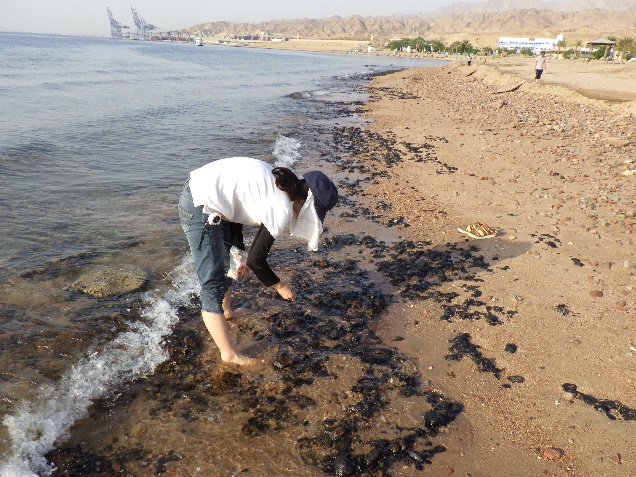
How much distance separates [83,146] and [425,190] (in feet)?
33.8

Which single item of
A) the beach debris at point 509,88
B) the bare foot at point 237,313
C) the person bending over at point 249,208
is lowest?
the beach debris at point 509,88

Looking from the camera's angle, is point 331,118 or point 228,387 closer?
point 228,387

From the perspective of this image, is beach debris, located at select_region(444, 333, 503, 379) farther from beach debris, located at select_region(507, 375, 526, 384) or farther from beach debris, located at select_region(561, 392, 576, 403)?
beach debris, located at select_region(561, 392, 576, 403)

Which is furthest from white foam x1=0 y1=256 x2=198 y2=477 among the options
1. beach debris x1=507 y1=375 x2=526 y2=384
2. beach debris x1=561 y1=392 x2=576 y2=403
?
beach debris x1=561 y1=392 x2=576 y2=403

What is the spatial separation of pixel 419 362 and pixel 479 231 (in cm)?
329

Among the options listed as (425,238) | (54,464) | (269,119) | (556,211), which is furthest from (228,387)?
(269,119)

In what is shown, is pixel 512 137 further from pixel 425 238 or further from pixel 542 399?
pixel 542 399

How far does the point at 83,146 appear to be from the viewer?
12992 millimetres

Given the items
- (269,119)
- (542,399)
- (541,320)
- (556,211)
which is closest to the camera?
(542,399)

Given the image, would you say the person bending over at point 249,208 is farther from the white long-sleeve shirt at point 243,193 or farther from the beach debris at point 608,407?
the beach debris at point 608,407

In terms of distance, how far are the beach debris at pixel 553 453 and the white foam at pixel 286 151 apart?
31.0ft

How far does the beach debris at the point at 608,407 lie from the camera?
3.46 meters

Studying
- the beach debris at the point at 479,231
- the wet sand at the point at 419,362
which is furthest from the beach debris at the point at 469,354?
the beach debris at the point at 479,231

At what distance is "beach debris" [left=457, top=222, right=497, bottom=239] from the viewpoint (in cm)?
674
